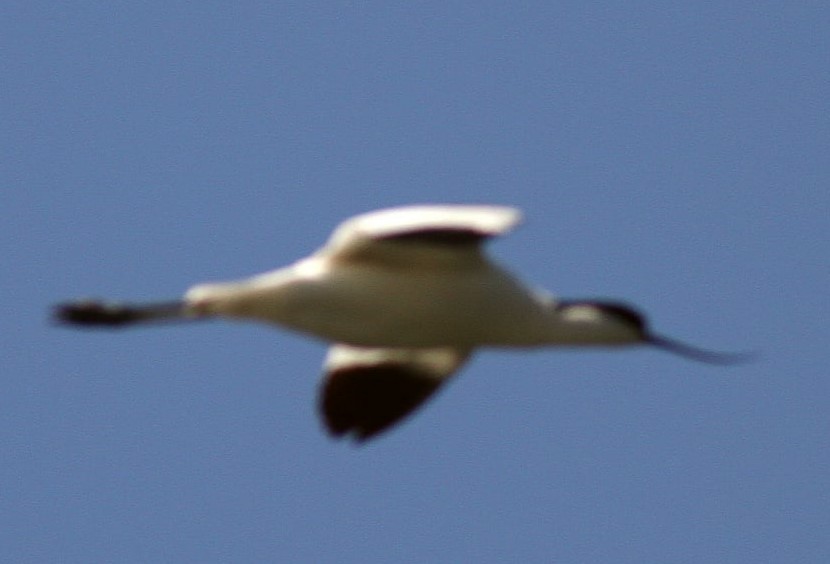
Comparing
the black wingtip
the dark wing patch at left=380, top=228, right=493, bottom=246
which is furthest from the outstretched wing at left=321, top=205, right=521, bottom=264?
the black wingtip

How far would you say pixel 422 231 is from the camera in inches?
575

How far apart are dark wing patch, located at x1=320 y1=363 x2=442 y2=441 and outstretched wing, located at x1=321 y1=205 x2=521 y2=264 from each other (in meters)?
1.70

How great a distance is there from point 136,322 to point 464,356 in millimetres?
2066

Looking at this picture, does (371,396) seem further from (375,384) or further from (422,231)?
(422,231)

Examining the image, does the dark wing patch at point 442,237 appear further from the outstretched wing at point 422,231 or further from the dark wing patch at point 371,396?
the dark wing patch at point 371,396

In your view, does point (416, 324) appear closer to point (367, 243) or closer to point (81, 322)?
point (367, 243)

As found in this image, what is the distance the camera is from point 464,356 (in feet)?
54.7

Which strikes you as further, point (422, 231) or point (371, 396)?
point (371, 396)

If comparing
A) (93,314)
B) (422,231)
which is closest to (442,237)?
(422,231)

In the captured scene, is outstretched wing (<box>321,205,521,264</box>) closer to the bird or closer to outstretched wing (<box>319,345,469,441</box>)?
the bird

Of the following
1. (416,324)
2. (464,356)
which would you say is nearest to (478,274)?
(416,324)

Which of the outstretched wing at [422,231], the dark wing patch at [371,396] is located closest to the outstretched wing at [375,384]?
the dark wing patch at [371,396]

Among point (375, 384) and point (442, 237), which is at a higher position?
point (442, 237)

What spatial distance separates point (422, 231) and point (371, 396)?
244 cm
